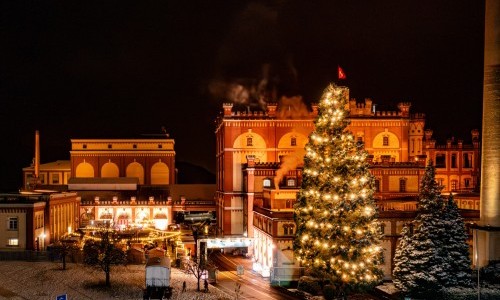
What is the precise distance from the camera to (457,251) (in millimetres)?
41219

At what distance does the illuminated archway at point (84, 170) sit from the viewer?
9169 centimetres

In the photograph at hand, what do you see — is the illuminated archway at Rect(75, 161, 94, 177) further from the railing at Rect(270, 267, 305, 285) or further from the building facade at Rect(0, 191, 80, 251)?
the railing at Rect(270, 267, 305, 285)

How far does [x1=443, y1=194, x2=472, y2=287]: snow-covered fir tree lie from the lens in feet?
134

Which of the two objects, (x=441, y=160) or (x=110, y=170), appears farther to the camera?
(x=110, y=170)

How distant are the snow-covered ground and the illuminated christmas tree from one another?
305 inches

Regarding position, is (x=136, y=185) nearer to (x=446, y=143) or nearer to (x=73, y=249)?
(x=73, y=249)

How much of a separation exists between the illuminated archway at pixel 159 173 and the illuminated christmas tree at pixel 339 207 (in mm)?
58008

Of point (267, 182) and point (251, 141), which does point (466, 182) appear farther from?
point (267, 182)

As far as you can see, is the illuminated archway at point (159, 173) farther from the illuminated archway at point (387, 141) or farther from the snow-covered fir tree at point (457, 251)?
the snow-covered fir tree at point (457, 251)

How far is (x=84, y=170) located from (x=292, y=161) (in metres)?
40.1

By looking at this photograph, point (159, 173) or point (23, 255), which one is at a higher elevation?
point (159, 173)

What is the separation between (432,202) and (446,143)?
38.2m

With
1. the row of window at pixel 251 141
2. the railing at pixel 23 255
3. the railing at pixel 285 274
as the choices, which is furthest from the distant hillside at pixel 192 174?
the railing at pixel 285 274

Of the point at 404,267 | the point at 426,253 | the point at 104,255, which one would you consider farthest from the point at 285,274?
the point at 104,255
